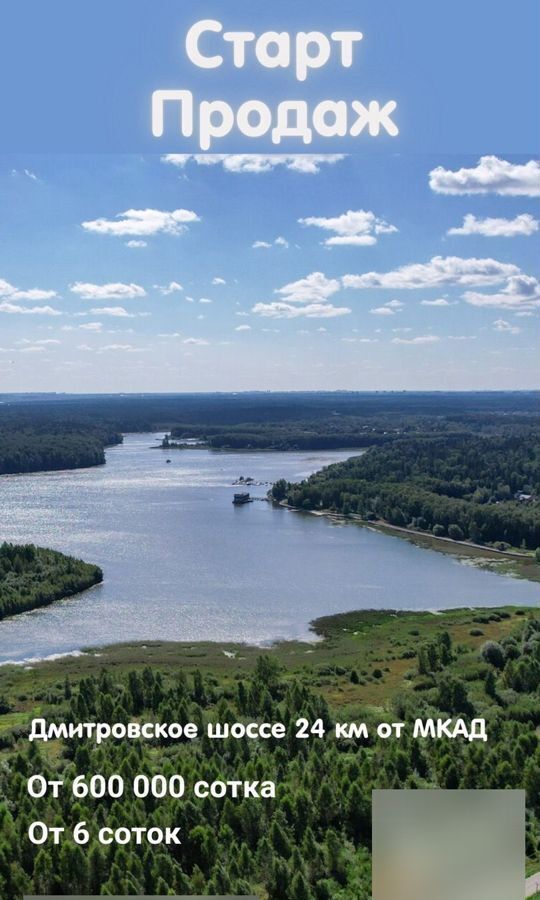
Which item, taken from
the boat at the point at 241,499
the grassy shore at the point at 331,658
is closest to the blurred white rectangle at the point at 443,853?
the grassy shore at the point at 331,658

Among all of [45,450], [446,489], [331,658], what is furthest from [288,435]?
A: [331,658]

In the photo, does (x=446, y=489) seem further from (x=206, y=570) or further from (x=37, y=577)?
(x=37, y=577)

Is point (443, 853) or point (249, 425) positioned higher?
point (249, 425)

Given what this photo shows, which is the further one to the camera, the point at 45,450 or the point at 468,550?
the point at 45,450

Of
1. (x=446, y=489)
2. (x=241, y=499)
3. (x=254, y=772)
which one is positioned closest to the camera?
(x=254, y=772)

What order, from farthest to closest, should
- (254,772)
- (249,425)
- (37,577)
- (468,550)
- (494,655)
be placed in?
(249,425)
(468,550)
(37,577)
(494,655)
(254,772)

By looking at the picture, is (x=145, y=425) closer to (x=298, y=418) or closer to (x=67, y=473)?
(x=298, y=418)

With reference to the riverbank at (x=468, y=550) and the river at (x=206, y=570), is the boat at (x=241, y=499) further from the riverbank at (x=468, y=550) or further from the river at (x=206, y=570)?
the riverbank at (x=468, y=550)
